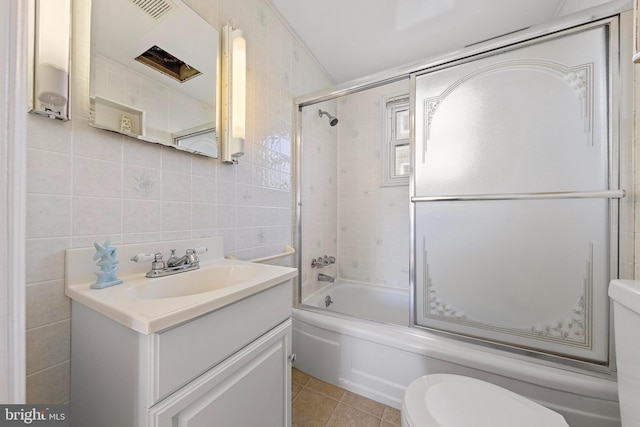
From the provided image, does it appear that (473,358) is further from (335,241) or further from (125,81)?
(125,81)

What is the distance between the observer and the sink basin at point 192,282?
0.75 metres

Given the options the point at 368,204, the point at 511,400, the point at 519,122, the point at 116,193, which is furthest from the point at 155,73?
the point at 368,204

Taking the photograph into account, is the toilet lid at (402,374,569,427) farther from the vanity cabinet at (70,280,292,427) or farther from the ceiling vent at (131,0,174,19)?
the ceiling vent at (131,0,174,19)

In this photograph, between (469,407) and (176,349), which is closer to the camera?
(176,349)

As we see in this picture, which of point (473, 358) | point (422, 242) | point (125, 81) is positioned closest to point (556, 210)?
point (422, 242)

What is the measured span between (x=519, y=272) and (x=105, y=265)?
5.12 ft

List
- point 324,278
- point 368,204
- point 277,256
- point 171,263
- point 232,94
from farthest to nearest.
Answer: point 368,204 → point 324,278 → point 277,256 → point 232,94 → point 171,263

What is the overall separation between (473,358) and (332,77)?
7.81 feet

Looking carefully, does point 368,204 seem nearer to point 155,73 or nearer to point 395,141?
point 395,141

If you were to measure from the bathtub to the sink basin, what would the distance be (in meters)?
0.70

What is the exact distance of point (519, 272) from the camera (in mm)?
1032
